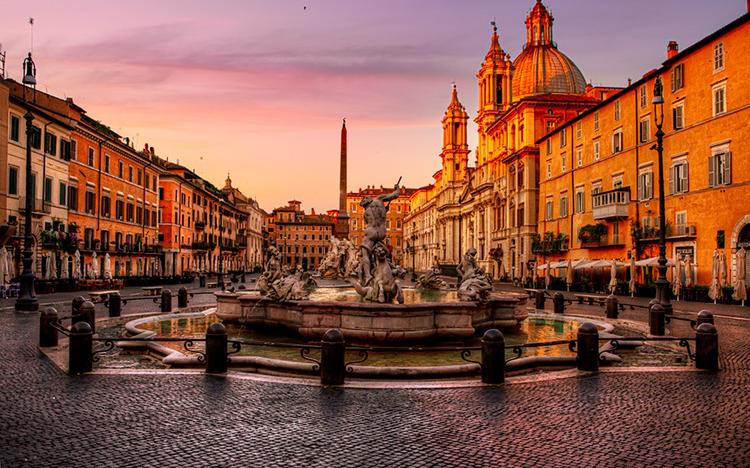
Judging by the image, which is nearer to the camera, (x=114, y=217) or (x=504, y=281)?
(x=114, y=217)

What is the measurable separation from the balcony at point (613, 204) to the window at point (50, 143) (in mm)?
37104

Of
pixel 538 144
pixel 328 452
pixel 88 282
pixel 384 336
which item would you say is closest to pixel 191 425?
pixel 328 452

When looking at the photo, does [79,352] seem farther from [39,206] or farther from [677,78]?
[677,78]

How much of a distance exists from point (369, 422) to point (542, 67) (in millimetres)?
72186

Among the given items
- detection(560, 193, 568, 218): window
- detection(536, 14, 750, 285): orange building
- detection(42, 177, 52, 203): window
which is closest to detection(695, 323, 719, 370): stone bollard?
detection(536, 14, 750, 285): orange building

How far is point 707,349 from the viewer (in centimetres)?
1077

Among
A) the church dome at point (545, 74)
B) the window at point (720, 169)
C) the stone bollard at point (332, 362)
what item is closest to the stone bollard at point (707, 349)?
the stone bollard at point (332, 362)

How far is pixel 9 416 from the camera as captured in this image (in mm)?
7418

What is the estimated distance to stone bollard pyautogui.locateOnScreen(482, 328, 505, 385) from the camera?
9430 millimetres

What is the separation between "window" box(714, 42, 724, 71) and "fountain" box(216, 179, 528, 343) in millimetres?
23052

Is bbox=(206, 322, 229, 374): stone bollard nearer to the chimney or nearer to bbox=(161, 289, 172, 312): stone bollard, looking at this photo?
bbox=(161, 289, 172, 312): stone bollard

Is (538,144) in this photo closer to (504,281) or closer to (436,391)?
(504,281)

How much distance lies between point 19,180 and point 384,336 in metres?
31.0

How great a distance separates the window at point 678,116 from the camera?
3553 centimetres
